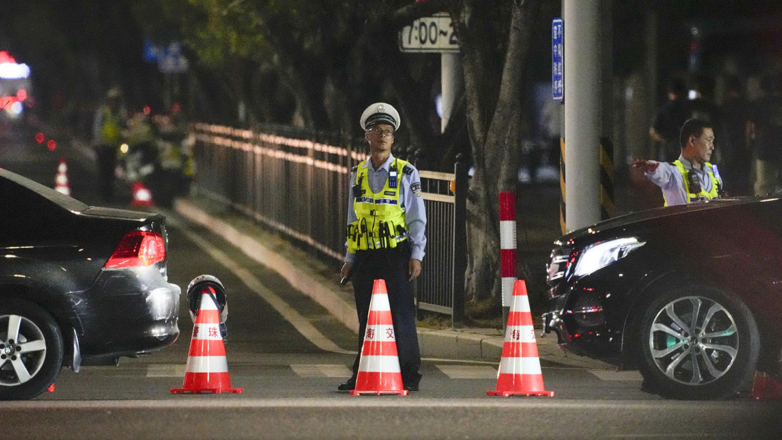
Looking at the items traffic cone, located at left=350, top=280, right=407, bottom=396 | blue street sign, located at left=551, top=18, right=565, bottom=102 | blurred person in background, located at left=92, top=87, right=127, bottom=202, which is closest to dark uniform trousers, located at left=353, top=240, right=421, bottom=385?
traffic cone, located at left=350, top=280, right=407, bottom=396

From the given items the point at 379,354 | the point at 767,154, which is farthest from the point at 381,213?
the point at 767,154

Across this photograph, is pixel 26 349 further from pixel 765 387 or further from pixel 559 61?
pixel 559 61

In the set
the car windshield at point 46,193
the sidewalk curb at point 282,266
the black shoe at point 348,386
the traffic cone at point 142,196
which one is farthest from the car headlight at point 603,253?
the traffic cone at point 142,196

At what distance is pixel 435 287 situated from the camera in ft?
44.1

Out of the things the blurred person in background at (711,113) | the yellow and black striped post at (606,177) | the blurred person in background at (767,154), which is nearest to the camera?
the yellow and black striped post at (606,177)

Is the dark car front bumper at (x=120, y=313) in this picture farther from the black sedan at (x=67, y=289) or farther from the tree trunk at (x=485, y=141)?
the tree trunk at (x=485, y=141)

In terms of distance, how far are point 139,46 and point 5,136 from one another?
14.0m

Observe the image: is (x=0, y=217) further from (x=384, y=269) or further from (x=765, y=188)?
(x=765, y=188)

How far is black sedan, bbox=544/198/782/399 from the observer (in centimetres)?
926

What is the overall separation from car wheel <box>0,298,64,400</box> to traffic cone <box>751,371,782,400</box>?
A: 4197 millimetres

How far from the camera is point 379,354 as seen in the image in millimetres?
9508

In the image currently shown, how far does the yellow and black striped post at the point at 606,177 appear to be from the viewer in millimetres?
12547

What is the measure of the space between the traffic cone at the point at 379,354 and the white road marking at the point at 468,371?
1.41 metres

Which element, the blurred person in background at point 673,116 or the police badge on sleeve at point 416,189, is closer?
the police badge on sleeve at point 416,189
